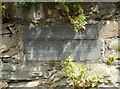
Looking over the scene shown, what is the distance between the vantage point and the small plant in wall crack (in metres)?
3.04

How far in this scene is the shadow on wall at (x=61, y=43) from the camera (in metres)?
3.14

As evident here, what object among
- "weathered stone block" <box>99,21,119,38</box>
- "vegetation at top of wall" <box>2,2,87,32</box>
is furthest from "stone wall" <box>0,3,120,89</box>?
"vegetation at top of wall" <box>2,2,87,32</box>

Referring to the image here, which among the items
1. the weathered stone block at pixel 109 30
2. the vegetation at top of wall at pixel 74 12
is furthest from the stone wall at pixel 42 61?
the vegetation at top of wall at pixel 74 12

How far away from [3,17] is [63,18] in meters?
0.61

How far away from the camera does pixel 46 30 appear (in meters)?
3.15

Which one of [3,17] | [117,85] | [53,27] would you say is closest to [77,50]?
[53,27]

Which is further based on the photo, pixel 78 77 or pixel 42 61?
pixel 42 61

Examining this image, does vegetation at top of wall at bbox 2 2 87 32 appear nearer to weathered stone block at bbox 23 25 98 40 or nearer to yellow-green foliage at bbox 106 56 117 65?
weathered stone block at bbox 23 25 98 40

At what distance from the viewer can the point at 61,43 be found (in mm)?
3160

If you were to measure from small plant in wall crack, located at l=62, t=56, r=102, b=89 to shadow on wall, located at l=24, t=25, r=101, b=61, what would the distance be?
12 centimetres

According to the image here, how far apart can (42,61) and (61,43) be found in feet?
0.89

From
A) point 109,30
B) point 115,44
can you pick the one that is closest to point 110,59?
point 115,44

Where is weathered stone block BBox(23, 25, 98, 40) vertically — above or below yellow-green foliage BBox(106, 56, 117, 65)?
above

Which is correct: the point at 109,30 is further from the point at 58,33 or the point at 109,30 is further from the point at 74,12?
the point at 58,33
